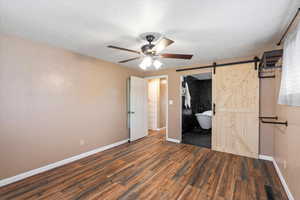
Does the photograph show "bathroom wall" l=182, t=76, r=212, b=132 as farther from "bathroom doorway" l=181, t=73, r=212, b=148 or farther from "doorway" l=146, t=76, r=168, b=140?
"doorway" l=146, t=76, r=168, b=140

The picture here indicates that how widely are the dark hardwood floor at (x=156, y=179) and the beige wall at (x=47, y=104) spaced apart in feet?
1.29

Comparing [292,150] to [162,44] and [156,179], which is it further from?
[162,44]

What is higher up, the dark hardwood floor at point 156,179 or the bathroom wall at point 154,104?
the bathroom wall at point 154,104

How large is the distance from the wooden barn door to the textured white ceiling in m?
0.74

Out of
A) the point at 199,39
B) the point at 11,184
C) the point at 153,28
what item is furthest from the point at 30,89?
the point at 199,39

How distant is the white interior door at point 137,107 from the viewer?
13.3 ft

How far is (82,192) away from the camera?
1846mm

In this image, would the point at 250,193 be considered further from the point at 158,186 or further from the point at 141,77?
the point at 141,77

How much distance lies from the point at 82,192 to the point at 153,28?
2.58 meters

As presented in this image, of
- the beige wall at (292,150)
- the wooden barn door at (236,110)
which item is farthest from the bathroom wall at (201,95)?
the beige wall at (292,150)

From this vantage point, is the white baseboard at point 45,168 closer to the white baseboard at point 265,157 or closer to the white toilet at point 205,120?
the white toilet at point 205,120

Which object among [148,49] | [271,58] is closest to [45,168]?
[148,49]


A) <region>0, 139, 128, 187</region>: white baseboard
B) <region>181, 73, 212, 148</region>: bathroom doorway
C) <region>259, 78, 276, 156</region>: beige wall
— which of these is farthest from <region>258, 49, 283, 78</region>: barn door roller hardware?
<region>0, 139, 128, 187</region>: white baseboard

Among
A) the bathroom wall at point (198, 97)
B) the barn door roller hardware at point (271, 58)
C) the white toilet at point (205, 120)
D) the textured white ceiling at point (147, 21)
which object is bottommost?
the white toilet at point (205, 120)
